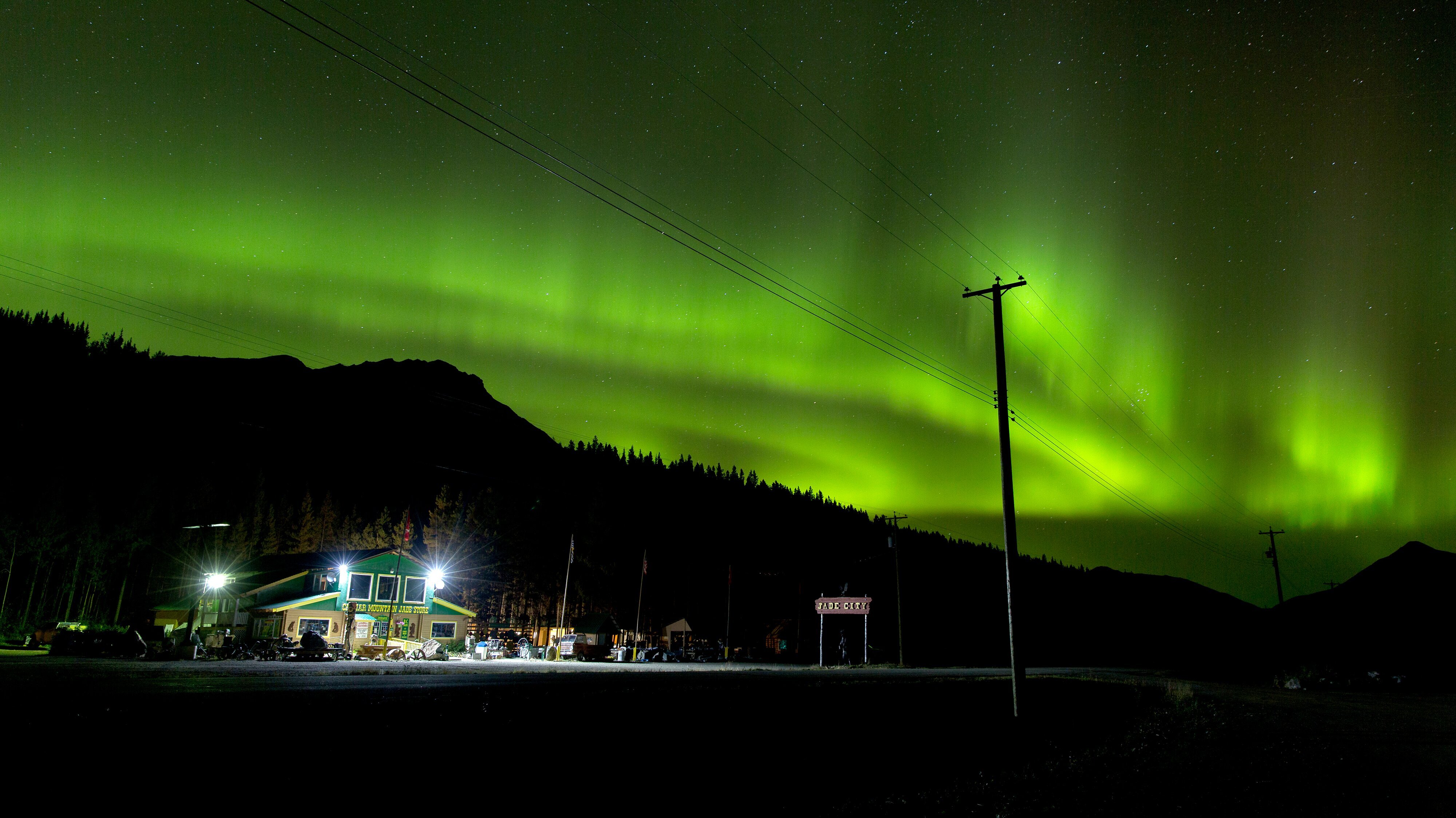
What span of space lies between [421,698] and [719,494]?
14250 centimetres

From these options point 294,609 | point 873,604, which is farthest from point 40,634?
point 873,604

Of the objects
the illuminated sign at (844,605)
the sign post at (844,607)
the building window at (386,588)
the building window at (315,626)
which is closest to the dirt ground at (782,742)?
the sign post at (844,607)

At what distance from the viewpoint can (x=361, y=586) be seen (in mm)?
61625

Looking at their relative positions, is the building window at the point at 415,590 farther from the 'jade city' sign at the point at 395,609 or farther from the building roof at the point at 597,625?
the building roof at the point at 597,625

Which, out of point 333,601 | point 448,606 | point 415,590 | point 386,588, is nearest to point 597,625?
point 448,606

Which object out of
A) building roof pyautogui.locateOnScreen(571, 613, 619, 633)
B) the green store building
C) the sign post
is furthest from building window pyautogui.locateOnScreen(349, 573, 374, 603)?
the sign post

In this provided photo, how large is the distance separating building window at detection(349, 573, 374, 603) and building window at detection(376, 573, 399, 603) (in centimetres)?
56

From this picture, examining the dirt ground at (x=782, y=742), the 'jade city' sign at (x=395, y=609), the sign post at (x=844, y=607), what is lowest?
the dirt ground at (x=782, y=742)

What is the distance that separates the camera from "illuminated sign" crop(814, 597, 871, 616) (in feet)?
192

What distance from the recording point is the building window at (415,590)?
63.4 metres

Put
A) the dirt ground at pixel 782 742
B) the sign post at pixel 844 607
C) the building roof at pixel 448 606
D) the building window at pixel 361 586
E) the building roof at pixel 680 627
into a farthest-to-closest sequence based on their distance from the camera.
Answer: the building roof at pixel 680 627 < the building roof at pixel 448 606 < the building window at pixel 361 586 < the sign post at pixel 844 607 < the dirt ground at pixel 782 742

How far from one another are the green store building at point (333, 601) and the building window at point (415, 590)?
0.19 feet

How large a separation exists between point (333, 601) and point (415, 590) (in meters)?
6.16

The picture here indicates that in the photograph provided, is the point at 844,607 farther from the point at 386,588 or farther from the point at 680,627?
the point at 386,588
